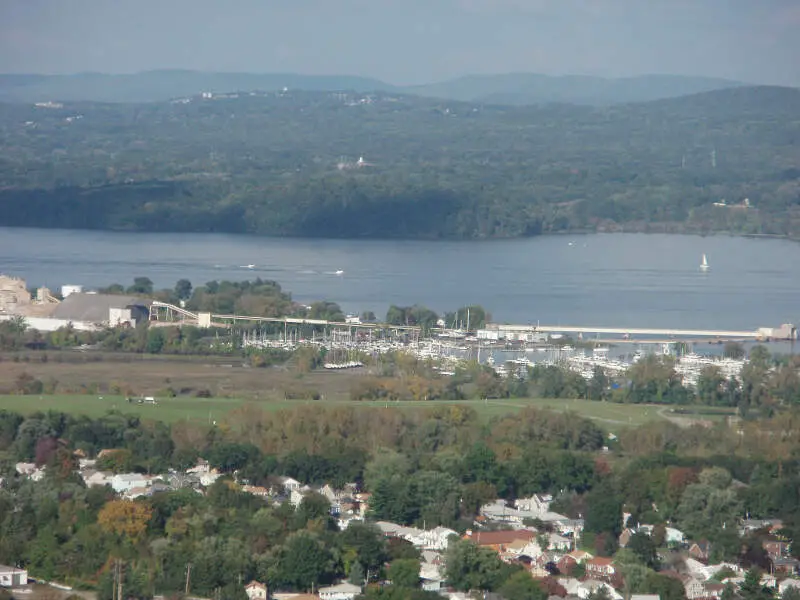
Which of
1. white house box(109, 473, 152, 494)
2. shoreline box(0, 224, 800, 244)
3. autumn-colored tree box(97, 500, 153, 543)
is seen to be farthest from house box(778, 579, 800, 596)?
shoreline box(0, 224, 800, 244)

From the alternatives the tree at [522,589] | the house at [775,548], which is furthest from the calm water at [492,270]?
the tree at [522,589]

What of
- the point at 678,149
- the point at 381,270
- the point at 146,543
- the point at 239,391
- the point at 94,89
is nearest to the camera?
the point at 146,543

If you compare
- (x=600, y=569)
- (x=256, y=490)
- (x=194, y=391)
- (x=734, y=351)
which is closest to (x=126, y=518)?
(x=256, y=490)

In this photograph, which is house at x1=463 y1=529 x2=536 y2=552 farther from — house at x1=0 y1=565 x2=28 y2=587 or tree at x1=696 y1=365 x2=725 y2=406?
tree at x1=696 y1=365 x2=725 y2=406

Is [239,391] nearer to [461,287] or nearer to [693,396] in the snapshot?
[693,396]

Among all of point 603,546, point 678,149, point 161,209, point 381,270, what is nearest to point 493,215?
point 161,209

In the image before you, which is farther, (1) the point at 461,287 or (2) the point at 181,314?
(1) the point at 461,287

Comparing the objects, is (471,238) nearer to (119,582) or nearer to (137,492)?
(137,492)

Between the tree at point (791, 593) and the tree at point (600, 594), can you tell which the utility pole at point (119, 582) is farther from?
the tree at point (791, 593)
